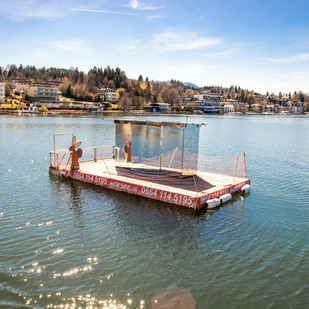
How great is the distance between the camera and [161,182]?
18875mm

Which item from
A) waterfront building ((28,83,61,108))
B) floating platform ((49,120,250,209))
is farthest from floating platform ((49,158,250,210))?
waterfront building ((28,83,61,108))

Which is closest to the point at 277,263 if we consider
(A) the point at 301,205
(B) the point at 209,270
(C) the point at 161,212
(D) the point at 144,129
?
(B) the point at 209,270

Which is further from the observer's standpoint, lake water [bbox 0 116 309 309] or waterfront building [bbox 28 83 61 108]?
waterfront building [bbox 28 83 61 108]

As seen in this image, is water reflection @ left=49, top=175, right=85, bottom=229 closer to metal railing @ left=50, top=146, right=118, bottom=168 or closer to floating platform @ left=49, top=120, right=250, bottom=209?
floating platform @ left=49, top=120, right=250, bottom=209

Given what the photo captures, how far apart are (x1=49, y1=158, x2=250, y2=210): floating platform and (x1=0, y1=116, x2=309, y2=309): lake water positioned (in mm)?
636

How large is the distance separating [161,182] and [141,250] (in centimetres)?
728

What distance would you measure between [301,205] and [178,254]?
11.0 meters

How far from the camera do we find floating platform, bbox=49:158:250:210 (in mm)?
16672

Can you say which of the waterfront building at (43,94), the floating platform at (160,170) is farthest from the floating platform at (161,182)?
the waterfront building at (43,94)

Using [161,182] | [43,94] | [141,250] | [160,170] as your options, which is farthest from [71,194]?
[43,94]

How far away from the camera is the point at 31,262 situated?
10.9 metres

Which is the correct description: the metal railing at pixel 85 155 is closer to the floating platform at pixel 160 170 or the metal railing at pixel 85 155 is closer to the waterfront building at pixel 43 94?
the floating platform at pixel 160 170

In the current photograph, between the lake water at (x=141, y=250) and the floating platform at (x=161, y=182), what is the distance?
0.64 metres

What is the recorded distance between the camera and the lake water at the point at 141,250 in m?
9.37
